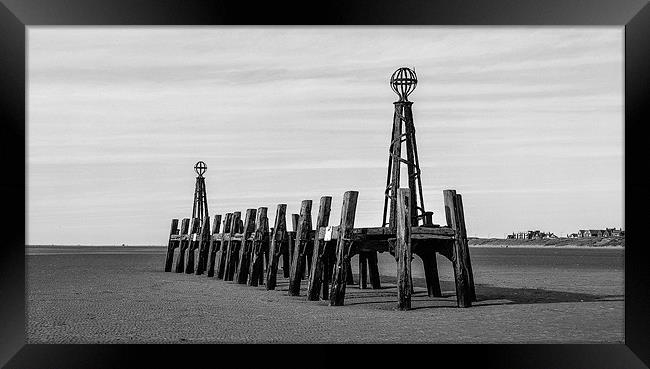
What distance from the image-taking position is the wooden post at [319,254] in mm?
18078

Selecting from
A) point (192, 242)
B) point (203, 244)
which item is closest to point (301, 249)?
point (203, 244)

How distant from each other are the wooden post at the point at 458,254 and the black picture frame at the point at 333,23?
5894mm

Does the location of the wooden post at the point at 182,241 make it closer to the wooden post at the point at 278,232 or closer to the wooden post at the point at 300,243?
the wooden post at the point at 278,232

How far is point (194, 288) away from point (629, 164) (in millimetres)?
15616

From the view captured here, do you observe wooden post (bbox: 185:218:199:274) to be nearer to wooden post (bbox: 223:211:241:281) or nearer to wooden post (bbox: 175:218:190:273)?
wooden post (bbox: 175:218:190:273)

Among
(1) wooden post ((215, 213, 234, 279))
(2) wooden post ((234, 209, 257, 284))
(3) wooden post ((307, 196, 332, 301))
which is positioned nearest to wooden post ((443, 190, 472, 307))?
(3) wooden post ((307, 196, 332, 301))

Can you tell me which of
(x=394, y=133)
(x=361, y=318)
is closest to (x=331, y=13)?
(x=361, y=318)

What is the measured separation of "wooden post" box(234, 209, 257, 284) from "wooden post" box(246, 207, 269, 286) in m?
0.29

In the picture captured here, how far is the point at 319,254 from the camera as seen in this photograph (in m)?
18.1

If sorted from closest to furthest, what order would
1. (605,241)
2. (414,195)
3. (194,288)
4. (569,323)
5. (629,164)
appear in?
1. (629,164)
2. (569,323)
3. (414,195)
4. (194,288)
5. (605,241)

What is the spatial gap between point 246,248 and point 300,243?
647 cm

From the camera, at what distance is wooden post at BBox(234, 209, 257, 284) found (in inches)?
966

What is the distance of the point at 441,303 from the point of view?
1798 cm

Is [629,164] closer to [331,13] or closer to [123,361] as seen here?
[331,13]
